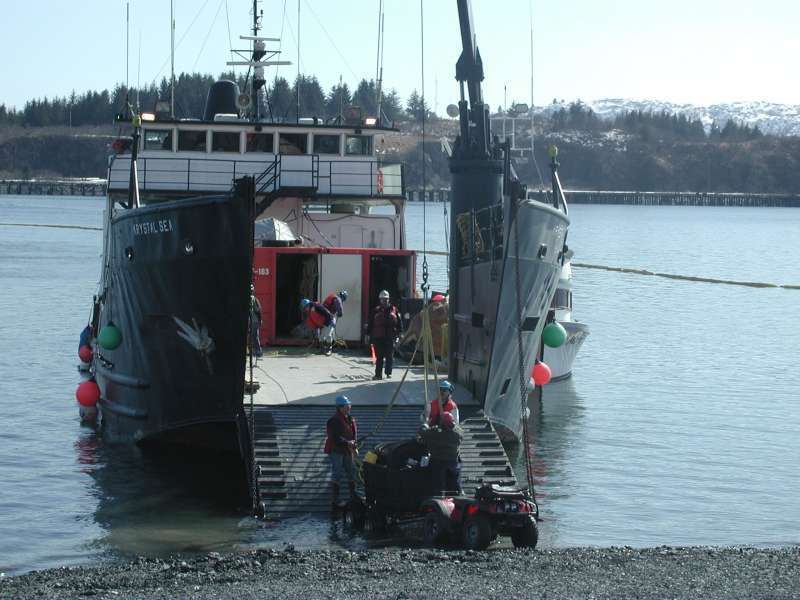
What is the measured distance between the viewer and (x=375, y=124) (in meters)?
28.0

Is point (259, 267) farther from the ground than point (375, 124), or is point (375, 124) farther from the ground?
point (375, 124)

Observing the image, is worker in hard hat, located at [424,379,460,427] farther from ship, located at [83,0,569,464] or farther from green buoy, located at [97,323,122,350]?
green buoy, located at [97,323,122,350]

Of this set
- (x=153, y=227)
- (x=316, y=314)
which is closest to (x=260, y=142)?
(x=316, y=314)

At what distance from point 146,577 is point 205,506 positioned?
5.88m

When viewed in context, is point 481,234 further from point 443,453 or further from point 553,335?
point 443,453

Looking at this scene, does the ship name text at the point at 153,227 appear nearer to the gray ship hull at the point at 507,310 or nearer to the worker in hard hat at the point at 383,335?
the worker in hard hat at the point at 383,335

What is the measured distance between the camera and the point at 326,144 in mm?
28031

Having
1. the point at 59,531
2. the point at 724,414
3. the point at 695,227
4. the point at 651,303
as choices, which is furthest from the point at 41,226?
the point at 59,531

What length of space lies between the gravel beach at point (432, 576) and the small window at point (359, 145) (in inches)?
553

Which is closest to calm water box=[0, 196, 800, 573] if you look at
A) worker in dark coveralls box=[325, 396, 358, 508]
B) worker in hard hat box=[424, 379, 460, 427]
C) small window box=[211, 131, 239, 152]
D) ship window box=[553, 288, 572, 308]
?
worker in dark coveralls box=[325, 396, 358, 508]

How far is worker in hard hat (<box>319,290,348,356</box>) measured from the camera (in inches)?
968

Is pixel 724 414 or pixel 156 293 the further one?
pixel 724 414

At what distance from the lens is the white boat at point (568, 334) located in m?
33.3

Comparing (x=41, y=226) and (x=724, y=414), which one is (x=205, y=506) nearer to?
(x=724, y=414)
